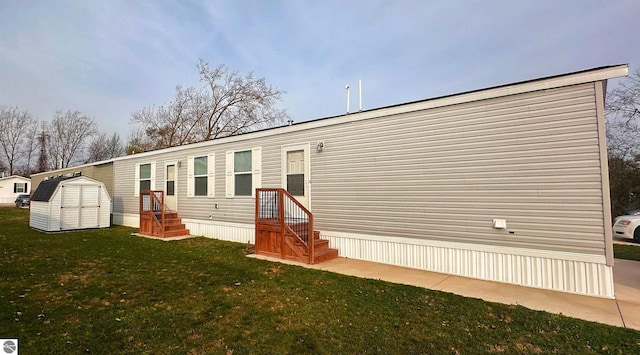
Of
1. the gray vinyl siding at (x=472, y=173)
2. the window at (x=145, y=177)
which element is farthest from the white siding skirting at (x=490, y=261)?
the window at (x=145, y=177)

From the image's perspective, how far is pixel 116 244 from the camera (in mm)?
7824

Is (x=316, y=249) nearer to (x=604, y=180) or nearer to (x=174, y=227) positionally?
(x=604, y=180)

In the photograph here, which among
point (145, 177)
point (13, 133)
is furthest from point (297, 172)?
point (13, 133)

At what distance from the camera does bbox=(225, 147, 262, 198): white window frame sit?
26.1 ft

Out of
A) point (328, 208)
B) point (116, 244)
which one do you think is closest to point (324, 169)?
point (328, 208)

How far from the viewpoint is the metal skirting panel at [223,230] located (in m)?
8.16

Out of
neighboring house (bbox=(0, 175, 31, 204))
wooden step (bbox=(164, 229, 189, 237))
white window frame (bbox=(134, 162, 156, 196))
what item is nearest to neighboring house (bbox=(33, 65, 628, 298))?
wooden step (bbox=(164, 229, 189, 237))

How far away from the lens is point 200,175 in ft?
30.8

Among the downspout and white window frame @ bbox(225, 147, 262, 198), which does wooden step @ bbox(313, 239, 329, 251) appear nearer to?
white window frame @ bbox(225, 147, 262, 198)

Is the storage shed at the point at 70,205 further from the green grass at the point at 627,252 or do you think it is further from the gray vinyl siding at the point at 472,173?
the green grass at the point at 627,252

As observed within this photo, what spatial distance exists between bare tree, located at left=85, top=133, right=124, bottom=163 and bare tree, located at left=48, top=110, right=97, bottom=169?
0.80 meters

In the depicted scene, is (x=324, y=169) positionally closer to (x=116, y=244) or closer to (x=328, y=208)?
(x=328, y=208)

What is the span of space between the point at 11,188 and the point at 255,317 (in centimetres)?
4089

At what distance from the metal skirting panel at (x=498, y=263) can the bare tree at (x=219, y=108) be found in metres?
17.2
